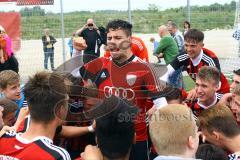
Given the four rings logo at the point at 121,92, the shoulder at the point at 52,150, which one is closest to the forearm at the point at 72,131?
the shoulder at the point at 52,150

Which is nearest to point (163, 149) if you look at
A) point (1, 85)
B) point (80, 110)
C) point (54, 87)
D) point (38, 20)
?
point (54, 87)

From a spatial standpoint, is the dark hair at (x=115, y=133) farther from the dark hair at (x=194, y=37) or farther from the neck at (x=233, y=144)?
the dark hair at (x=194, y=37)

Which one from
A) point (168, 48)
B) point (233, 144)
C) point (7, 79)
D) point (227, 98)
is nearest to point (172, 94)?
point (227, 98)

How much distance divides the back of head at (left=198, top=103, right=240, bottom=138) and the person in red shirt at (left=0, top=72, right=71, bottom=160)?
1.23 metres

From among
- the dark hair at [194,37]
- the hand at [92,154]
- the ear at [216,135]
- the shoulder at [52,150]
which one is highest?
the dark hair at [194,37]

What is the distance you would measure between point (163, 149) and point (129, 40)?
2.19 meters

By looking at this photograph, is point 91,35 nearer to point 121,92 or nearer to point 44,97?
point 121,92

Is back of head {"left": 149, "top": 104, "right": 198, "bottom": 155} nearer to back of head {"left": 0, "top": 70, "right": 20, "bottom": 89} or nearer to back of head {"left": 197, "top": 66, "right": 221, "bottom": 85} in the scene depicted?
back of head {"left": 197, "top": 66, "right": 221, "bottom": 85}

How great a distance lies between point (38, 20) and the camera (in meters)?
12.2

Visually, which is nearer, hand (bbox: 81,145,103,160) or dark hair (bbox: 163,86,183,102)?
hand (bbox: 81,145,103,160)

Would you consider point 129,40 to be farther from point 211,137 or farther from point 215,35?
point 215,35

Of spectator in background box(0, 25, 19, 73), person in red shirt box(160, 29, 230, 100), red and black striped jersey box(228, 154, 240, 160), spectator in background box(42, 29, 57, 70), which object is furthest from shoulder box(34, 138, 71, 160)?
spectator in background box(42, 29, 57, 70)

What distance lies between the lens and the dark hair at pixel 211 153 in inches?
126

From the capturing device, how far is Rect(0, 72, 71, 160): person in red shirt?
9.36ft
